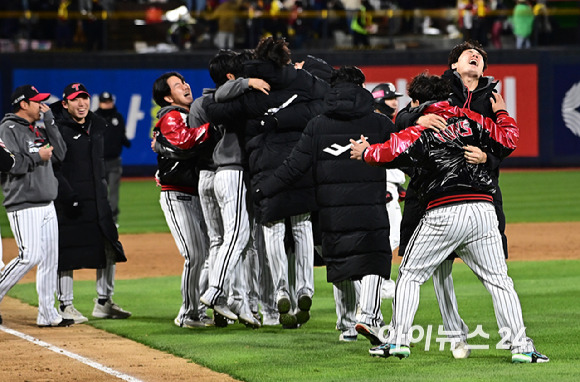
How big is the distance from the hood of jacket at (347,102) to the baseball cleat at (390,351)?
1673 millimetres

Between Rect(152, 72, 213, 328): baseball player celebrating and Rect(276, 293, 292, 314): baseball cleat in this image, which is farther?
Rect(152, 72, 213, 328): baseball player celebrating

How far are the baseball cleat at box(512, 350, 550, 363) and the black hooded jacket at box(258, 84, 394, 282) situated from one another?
1.15 metres

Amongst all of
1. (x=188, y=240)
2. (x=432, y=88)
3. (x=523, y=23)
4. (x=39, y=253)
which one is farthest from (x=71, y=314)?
(x=523, y=23)

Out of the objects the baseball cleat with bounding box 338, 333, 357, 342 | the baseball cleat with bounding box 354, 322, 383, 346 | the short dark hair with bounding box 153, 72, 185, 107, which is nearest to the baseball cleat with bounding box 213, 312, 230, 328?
the baseball cleat with bounding box 338, 333, 357, 342

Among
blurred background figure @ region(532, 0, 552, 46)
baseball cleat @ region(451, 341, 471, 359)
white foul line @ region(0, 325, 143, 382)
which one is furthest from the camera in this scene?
blurred background figure @ region(532, 0, 552, 46)

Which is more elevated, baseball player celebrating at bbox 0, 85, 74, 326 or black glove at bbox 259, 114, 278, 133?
black glove at bbox 259, 114, 278, 133

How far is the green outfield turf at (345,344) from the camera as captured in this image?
6.86m

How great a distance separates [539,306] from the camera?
985 centimetres

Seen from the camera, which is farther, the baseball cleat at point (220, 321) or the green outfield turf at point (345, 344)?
the baseball cleat at point (220, 321)

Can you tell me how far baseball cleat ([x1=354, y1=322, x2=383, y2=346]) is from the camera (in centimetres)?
723

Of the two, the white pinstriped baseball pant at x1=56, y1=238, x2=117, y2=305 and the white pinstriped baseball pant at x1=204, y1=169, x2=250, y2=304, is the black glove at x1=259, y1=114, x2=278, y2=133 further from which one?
the white pinstriped baseball pant at x1=56, y1=238, x2=117, y2=305

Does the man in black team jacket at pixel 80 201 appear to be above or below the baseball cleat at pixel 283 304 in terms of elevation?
above

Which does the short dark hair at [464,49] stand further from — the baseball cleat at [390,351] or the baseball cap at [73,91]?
the baseball cap at [73,91]

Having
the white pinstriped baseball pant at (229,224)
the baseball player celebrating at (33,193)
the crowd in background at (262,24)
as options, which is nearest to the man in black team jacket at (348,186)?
the white pinstriped baseball pant at (229,224)
